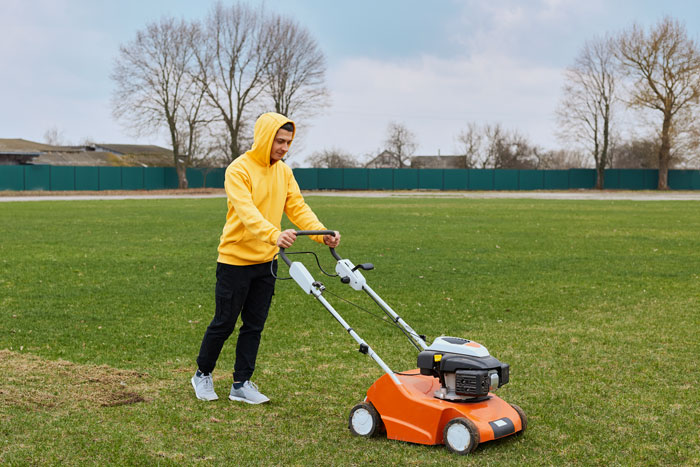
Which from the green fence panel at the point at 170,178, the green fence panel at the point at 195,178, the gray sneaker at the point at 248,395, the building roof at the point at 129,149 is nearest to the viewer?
the gray sneaker at the point at 248,395

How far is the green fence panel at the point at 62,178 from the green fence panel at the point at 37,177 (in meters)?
0.31

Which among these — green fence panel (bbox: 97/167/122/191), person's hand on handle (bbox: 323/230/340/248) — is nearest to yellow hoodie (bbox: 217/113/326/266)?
person's hand on handle (bbox: 323/230/340/248)

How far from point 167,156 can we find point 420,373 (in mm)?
71869

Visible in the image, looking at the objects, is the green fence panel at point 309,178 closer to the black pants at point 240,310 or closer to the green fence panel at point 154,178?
the green fence panel at point 154,178

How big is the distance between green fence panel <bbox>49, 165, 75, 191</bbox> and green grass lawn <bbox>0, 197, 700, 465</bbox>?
4231cm

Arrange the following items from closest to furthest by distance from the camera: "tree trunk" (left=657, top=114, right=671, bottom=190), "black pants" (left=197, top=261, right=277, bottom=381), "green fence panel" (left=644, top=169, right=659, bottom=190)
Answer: "black pants" (left=197, top=261, right=277, bottom=381)
"tree trunk" (left=657, top=114, right=671, bottom=190)
"green fence panel" (left=644, top=169, right=659, bottom=190)

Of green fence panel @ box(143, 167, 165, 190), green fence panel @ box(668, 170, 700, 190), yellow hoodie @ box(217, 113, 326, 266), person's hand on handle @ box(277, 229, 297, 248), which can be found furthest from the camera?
green fence panel @ box(668, 170, 700, 190)

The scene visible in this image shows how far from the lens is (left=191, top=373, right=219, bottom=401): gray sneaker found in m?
4.91

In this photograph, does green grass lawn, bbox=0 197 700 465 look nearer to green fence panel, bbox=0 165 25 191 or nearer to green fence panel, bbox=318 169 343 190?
green fence panel, bbox=0 165 25 191

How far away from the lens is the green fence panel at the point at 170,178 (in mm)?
60938

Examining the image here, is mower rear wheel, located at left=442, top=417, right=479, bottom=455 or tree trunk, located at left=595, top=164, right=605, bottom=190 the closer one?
mower rear wheel, located at left=442, top=417, right=479, bottom=455

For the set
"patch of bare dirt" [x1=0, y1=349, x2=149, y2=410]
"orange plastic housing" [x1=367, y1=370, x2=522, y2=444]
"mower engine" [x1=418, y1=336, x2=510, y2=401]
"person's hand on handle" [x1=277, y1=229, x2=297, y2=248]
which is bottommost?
"patch of bare dirt" [x1=0, y1=349, x2=149, y2=410]

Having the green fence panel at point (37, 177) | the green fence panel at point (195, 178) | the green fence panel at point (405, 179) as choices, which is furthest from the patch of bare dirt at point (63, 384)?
the green fence panel at point (405, 179)

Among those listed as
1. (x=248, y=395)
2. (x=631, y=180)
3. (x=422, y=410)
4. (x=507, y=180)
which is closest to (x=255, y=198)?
(x=248, y=395)
